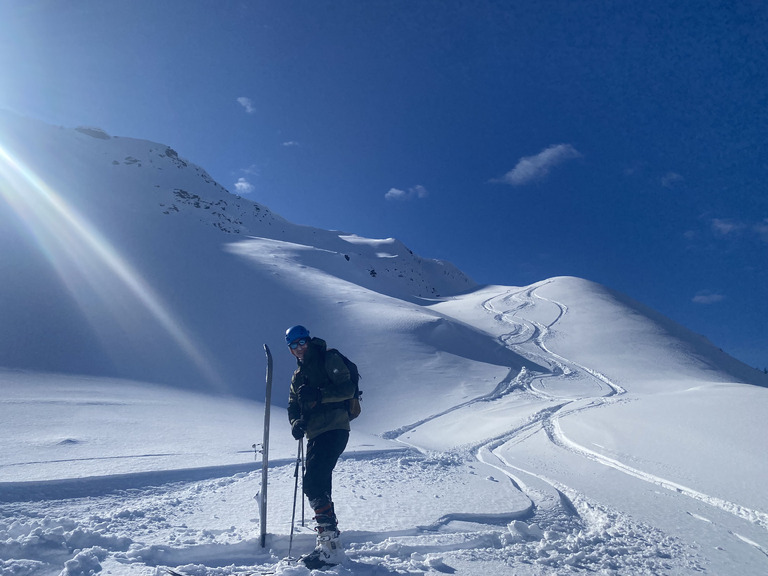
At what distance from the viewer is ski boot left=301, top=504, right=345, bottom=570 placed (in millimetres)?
3707

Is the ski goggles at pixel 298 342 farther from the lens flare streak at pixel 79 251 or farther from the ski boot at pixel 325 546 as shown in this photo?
the lens flare streak at pixel 79 251

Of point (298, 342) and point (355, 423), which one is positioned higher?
point (298, 342)

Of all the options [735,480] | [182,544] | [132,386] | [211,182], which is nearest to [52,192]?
[132,386]

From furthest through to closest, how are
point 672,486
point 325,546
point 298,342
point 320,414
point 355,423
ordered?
point 355,423
point 672,486
point 298,342
point 320,414
point 325,546

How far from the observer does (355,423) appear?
46.4 feet

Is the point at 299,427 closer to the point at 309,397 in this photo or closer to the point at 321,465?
the point at 309,397

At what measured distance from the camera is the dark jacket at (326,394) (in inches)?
161

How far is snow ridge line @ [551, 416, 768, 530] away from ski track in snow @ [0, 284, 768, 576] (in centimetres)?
3

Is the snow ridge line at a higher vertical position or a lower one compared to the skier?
lower

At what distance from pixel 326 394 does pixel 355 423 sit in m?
10.5

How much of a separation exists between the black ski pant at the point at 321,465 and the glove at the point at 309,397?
0.27 meters

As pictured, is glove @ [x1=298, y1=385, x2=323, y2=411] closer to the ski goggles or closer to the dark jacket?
the dark jacket

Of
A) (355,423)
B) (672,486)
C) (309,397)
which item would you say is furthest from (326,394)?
(355,423)

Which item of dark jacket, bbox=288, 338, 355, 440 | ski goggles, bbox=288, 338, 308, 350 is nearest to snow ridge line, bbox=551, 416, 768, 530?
dark jacket, bbox=288, 338, 355, 440
